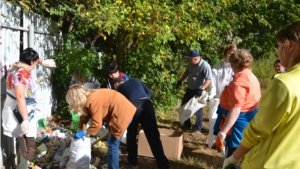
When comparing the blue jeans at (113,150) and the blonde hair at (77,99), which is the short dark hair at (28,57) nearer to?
the blonde hair at (77,99)

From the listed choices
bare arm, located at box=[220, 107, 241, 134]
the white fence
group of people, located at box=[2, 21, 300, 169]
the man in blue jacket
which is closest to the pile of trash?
group of people, located at box=[2, 21, 300, 169]

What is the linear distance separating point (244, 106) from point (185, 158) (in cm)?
208

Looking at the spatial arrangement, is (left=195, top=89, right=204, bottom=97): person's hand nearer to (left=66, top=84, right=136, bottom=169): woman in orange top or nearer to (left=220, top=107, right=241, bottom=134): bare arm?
(left=66, top=84, right=136, bottom=169): woman in orange top

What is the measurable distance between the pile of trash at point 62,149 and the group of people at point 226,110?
237 millimetres

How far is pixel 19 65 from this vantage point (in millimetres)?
3594

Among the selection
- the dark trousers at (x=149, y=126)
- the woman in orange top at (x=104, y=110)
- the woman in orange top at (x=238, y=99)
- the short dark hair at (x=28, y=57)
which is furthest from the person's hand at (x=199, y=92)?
the short dark hair at (x=28, y=57)

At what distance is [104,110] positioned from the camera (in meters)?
3.63

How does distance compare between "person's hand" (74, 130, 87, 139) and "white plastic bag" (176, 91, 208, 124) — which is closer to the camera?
"person's hand" (74, 130, 87, 139)

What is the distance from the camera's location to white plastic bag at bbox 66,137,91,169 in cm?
385

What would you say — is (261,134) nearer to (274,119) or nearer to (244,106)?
(274,119)

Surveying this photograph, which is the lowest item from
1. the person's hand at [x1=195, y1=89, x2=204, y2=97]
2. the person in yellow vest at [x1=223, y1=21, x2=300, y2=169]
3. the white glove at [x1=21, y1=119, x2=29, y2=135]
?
the white glove at [x1=21, y1=119, x2=29, y2=135]

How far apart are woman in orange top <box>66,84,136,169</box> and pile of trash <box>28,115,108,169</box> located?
255mm

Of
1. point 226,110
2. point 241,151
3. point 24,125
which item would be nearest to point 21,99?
point 24,125

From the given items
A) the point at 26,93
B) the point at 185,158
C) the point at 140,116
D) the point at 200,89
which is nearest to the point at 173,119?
the point at 200,89
